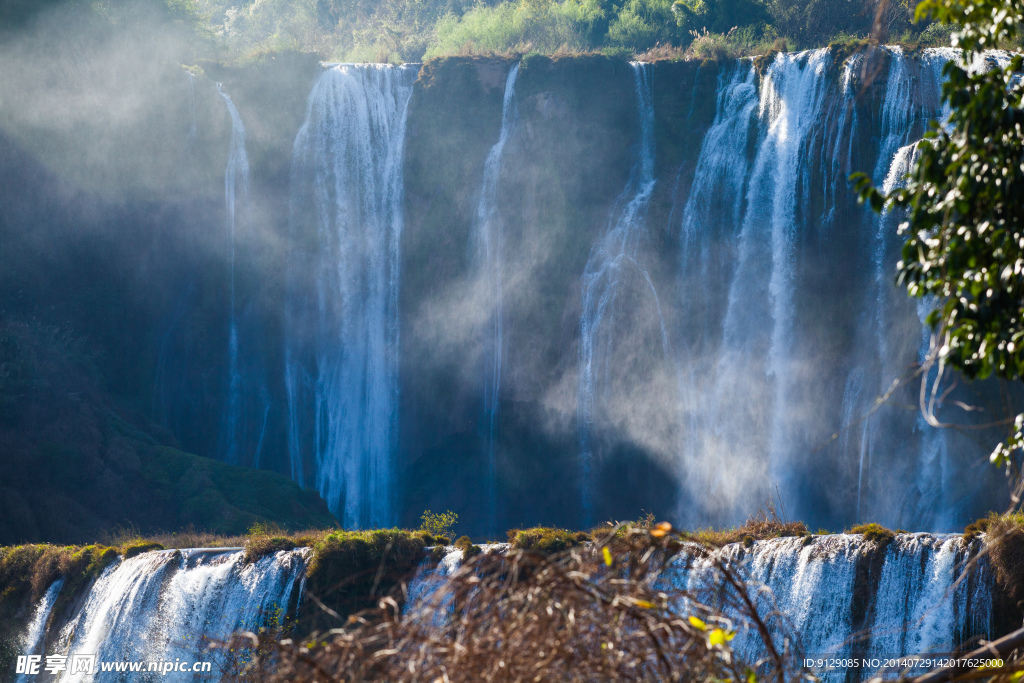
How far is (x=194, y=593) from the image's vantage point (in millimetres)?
19641

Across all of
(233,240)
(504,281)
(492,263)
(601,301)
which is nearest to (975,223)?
(601,301)

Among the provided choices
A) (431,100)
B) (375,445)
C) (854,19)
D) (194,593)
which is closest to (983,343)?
(194,593)

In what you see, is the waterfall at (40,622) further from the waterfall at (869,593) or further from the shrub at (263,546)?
the waterfall at (869,593)

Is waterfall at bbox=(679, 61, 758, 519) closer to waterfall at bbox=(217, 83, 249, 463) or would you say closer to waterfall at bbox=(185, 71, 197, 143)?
waterfall at bbox=(217, 83, 249, 463)

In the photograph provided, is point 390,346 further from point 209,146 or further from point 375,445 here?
point 209,146

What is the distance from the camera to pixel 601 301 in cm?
3300

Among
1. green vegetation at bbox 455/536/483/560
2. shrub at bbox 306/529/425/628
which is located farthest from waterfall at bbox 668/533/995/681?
shrub at bbox 306/529/425/628

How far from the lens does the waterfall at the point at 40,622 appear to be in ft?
70.8

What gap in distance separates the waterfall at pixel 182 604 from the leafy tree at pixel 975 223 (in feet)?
48.9

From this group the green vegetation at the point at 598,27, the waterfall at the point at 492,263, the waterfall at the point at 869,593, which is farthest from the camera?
the green vegetation at the point at 598,27

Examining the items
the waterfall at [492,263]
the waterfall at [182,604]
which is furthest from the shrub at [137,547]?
the waterfall at [492,263]

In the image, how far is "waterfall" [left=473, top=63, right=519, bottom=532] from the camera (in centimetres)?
3434

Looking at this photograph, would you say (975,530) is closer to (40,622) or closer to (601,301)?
(601,301)

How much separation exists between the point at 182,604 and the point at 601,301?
18041 mm
